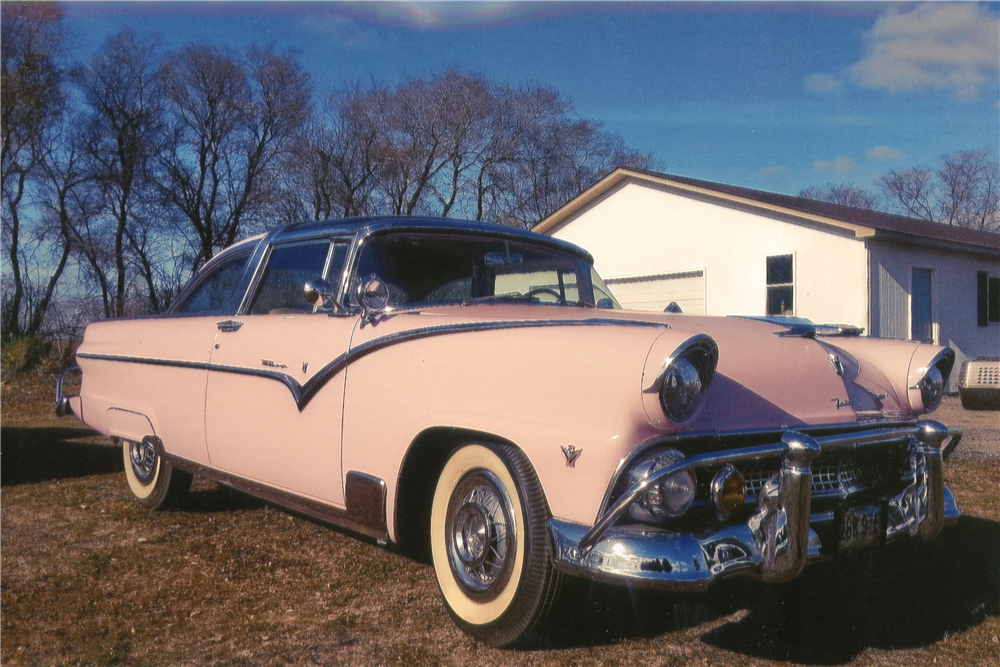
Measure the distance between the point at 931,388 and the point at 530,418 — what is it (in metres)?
1.90

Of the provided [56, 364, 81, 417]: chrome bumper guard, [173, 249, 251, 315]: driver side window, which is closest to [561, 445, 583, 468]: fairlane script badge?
[173, 249, 251, 315]: driver side window

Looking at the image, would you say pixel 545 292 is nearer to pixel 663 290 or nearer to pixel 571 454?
pixel 571 454

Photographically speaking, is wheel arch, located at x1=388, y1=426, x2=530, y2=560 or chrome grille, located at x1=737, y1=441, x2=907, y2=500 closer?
chrome grille, located at x1=737, y1=441, x2=907, y2=500

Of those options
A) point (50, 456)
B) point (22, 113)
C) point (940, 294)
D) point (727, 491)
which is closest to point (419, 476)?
point (727, 491)

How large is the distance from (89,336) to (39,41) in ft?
60.5

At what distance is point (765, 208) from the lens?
542 inches

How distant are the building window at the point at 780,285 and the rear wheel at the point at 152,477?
10862 millimetres

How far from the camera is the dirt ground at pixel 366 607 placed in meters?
2.73

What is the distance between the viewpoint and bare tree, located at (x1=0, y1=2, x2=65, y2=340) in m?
16.1

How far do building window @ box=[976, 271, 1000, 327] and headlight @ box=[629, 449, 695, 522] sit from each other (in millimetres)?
14928

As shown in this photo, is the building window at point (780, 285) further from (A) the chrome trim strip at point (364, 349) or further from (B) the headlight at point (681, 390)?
(B) the headlight at point (681, 390)

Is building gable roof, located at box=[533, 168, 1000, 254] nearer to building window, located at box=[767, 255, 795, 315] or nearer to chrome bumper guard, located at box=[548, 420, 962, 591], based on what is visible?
building window, located at box=[767, 255, 795, 315]

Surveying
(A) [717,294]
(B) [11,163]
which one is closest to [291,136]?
(B) [11,163]

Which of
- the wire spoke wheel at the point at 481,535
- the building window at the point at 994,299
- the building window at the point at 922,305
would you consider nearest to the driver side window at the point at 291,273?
the wire spoke wheel at the point at 481,535
